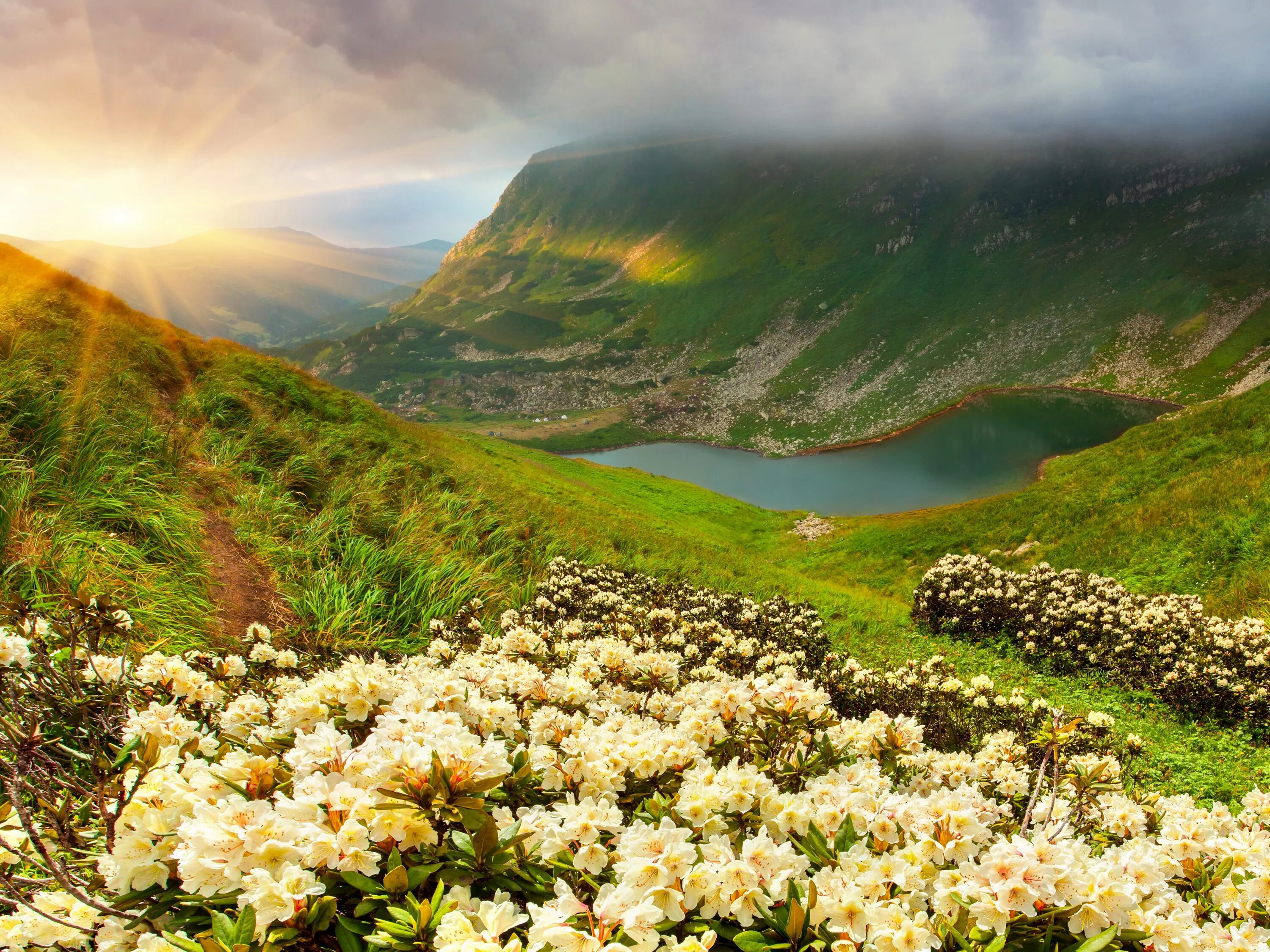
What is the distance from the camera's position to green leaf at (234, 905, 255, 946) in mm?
1585

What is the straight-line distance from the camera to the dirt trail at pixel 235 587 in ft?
20.6

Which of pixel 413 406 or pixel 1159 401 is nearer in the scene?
pixel 1159 401

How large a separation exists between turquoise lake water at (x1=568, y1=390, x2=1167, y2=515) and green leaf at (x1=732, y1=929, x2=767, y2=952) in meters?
69.7

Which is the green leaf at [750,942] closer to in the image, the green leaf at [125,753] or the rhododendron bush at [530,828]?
the rhododendron bush at [530,828]

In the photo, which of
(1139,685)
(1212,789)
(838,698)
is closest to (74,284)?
(838,698)

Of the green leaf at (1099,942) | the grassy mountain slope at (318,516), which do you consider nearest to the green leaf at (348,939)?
the green leaf at (1099,942)

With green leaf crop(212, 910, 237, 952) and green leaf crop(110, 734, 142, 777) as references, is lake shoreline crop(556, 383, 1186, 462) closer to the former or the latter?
green leaf crop(110, 734, 142, 777)

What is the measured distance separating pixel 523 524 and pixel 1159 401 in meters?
127

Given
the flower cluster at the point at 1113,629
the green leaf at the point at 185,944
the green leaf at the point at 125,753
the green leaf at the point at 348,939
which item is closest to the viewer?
the green leaf at the point at 185,944

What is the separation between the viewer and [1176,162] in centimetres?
14575

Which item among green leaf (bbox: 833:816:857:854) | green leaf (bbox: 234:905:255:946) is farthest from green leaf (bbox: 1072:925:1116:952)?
green leaf (bbox: 234:905:255:946)

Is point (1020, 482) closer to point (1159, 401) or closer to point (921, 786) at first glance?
point (1159, 401)

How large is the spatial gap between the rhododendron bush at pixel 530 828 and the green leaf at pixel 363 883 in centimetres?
1

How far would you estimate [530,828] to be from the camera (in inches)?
84.1
